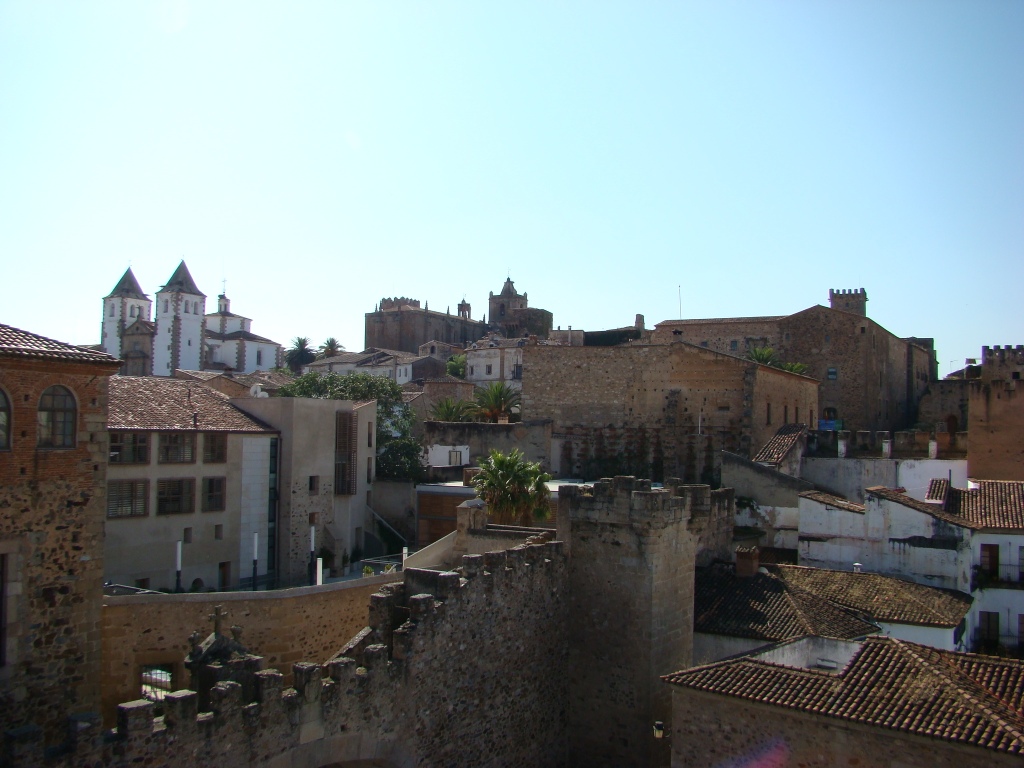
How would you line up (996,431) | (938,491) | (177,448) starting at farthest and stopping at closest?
(996,431) → (177,448) → (938,491)

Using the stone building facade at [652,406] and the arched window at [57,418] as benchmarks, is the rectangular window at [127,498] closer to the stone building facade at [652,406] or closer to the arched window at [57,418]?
the arched window at [57,418]

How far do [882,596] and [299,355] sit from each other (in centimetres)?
8261

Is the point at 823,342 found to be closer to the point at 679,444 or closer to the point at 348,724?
the point at 679,444

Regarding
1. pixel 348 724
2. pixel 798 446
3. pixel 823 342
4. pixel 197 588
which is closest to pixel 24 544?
pixel 348 724

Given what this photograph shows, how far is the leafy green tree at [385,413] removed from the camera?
37031 millimetres

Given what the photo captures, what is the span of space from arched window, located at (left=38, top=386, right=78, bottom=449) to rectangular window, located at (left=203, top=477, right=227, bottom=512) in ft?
47.0

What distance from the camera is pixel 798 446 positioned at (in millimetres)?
34062

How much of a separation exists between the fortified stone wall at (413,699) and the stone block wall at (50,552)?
3054 mm

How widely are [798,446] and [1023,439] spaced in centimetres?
862

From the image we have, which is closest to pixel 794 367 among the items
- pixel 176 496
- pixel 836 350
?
pixel 836 350

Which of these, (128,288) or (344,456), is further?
(128,288)

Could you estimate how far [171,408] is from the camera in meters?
29.3

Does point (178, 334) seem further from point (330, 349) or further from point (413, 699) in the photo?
point (413, 699)

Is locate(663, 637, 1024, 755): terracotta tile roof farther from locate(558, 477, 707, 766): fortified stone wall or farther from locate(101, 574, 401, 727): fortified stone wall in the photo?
locate(101, 574, 401, 727): fortified stone wall
